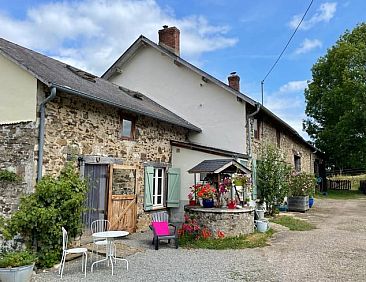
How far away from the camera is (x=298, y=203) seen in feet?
51.9

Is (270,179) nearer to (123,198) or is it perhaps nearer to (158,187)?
(158,187)

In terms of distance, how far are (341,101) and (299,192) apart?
1303 cm

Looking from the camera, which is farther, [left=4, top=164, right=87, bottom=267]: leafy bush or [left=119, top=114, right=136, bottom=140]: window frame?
[left=119, top=114, right=136, bottom=140]: window frame

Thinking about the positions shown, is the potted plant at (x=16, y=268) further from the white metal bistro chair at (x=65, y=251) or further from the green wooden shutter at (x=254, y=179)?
the green wooden shutter at (x=254, y=179)

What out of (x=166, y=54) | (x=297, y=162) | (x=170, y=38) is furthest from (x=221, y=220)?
(x=297, y=162)

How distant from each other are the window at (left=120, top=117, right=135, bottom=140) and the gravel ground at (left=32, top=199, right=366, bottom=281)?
113 inches

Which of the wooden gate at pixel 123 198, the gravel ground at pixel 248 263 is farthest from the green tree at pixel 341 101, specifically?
the wooden gate at pixel 123 198

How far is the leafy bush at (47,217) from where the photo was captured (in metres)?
6.80

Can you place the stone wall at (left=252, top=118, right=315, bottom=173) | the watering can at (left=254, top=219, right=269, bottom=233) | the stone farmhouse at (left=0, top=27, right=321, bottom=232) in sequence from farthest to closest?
the stone wall at (left=252, top=118, right=315, bottom=173)
the watering can at (left=254, top=219, right=269, bottom=233)
the stone farmhouse at (left=0, top=27, right=321, bottom=232)

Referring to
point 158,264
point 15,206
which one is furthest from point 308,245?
point 15,206

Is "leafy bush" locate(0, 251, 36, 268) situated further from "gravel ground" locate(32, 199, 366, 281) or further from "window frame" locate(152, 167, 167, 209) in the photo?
"window frame" locate(152, 167, 167, 209)

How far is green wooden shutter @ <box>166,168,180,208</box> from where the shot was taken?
38.5 ft

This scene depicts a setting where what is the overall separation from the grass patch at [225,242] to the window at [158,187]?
2.63 meters

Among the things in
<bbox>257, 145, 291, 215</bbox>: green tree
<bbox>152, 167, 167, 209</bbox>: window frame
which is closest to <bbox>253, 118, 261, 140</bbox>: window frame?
<bbox>257, 145, 291, 215</bbox>: green tree
